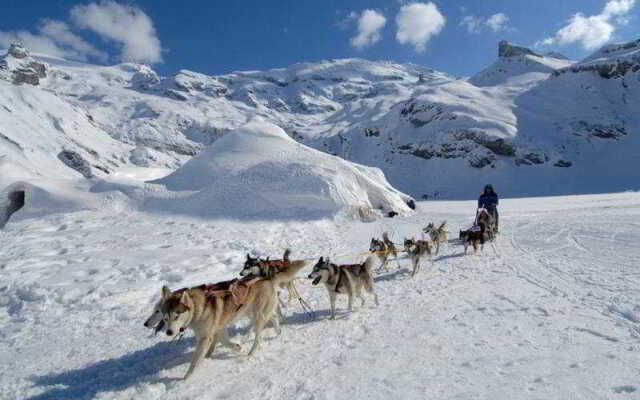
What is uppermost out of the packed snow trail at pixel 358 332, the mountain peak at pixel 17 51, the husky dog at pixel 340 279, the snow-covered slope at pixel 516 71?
the mountain peak at pixel 17 51

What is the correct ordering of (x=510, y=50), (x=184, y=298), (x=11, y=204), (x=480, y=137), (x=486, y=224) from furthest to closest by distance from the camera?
(x=510, y=50) → (x=480, y=137) → (x=11, y=204) → (x=486, y=224) → (x=184, y=298)

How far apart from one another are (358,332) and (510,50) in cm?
13939

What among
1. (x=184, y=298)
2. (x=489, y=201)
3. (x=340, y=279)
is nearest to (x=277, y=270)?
(x=340, y=279)

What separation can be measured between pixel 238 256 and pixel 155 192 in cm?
1195

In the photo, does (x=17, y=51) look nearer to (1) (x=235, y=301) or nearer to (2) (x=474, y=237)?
(2) (x=474, y=237)

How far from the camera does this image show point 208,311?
4996 mm

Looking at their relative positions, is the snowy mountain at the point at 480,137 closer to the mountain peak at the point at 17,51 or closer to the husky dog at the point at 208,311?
the husky dog at the point at 208,311

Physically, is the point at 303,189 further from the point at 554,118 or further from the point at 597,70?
the point at 597,70

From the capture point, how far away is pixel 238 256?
42.1ft

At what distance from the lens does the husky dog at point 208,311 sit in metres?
4.58

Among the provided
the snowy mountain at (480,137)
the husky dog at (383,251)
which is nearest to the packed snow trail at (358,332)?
the husky dog at (383,251)

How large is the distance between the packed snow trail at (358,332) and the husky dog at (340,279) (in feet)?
1.36

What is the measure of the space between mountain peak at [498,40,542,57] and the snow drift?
116m

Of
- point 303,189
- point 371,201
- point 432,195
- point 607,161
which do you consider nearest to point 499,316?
point 303,189
